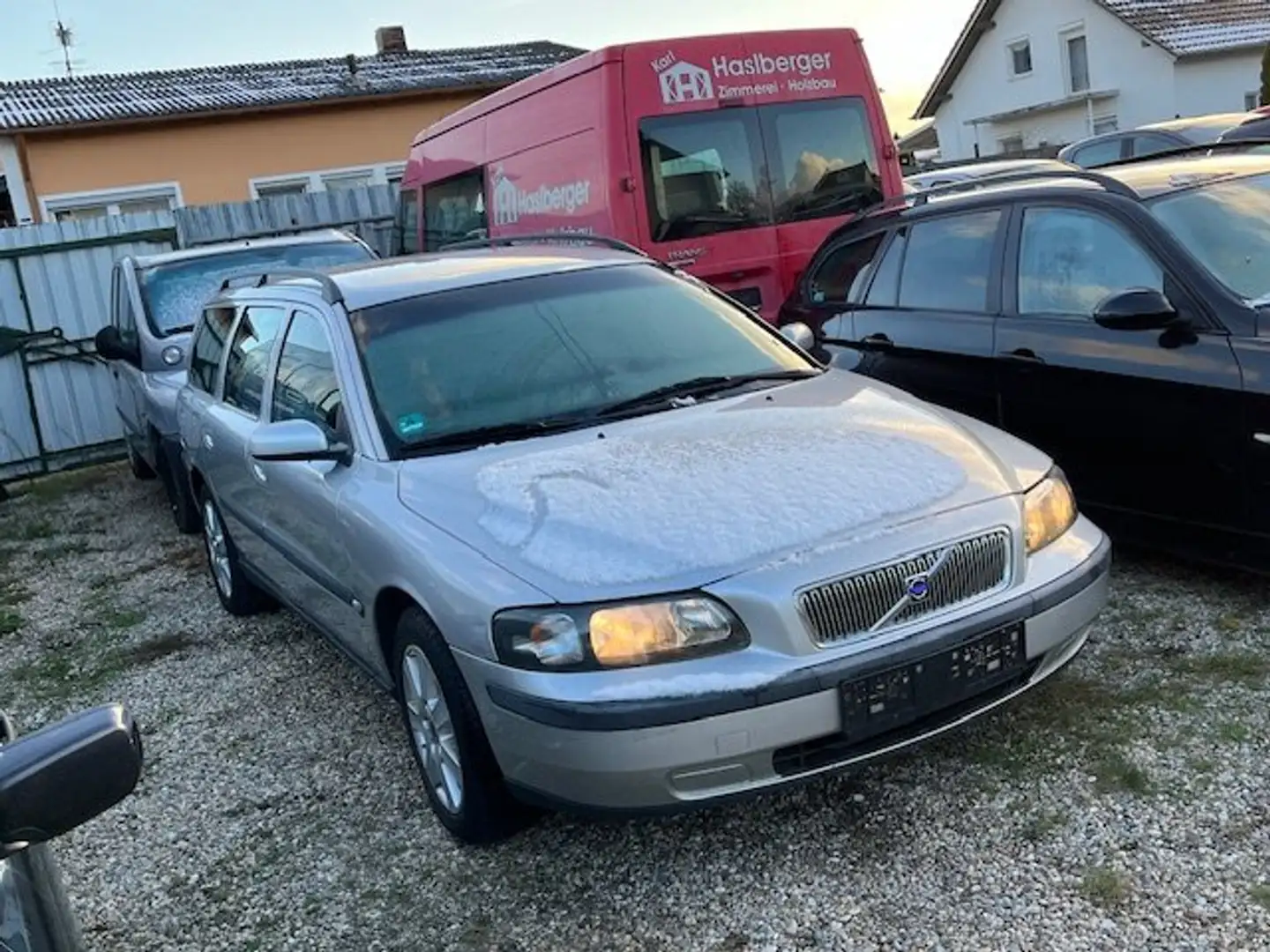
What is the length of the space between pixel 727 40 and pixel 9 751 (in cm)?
687

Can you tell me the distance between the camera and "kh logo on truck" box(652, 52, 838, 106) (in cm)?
761

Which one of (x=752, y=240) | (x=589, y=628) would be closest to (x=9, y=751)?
(x=589, y=628)

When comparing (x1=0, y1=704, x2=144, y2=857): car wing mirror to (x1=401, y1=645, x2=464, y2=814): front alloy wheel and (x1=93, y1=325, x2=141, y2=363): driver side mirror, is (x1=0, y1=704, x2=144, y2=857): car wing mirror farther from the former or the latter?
(x1=93, y1=325, x2=141, y2=363): driver side mirror

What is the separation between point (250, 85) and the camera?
21125 mm

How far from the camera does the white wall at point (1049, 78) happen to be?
2891 centimetres

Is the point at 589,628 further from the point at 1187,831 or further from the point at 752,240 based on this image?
the point at 752,240

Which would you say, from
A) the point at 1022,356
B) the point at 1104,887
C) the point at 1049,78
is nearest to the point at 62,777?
the point at 1104,887

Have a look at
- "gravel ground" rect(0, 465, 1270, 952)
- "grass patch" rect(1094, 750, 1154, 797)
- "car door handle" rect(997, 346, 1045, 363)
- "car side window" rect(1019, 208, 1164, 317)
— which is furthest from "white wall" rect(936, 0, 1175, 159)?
"grass patch" rect(1094, 750, 1154, 797)

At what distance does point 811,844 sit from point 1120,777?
907 millimetres

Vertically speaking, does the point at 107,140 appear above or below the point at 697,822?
above

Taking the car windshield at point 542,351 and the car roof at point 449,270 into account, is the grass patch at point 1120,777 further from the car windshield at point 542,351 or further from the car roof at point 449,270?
the car roof at point 449,270

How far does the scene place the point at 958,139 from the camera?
118ft

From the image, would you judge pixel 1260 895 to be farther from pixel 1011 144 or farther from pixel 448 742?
pixel 1011 144

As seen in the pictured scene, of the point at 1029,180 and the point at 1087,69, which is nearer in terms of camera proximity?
the point at 1029,180
